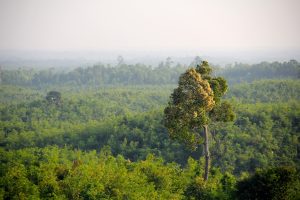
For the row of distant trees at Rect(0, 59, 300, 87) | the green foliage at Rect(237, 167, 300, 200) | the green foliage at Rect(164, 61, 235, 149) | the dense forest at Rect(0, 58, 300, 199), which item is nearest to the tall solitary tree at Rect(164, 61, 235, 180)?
the green foliage at Rect(164, 61, 235, 149)

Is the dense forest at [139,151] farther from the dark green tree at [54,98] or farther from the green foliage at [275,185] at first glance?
the dark green tree at [54,98]

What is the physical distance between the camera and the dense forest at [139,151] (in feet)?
86.5

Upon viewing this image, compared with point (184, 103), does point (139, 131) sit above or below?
below

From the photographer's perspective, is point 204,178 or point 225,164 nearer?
point 204,178

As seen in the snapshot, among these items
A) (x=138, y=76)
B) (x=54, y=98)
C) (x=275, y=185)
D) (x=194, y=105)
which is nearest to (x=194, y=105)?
(x=194, y=105)

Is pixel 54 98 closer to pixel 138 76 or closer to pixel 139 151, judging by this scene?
pixel 139 151

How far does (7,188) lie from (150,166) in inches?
389

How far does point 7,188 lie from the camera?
25.6 m

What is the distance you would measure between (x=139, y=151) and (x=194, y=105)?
2518 cm

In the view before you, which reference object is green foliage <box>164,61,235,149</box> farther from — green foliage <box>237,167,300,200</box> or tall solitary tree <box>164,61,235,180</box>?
green foliage <box>237,167,300,200</box>

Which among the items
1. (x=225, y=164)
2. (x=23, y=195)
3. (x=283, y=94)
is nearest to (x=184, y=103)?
(x=23, y=195)

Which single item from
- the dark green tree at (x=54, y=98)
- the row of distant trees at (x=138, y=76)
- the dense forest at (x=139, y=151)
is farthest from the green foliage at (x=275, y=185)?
the row of distant trees at (x=138, y=76)

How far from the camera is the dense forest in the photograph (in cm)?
2636

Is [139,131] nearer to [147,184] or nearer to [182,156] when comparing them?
[182,156]
